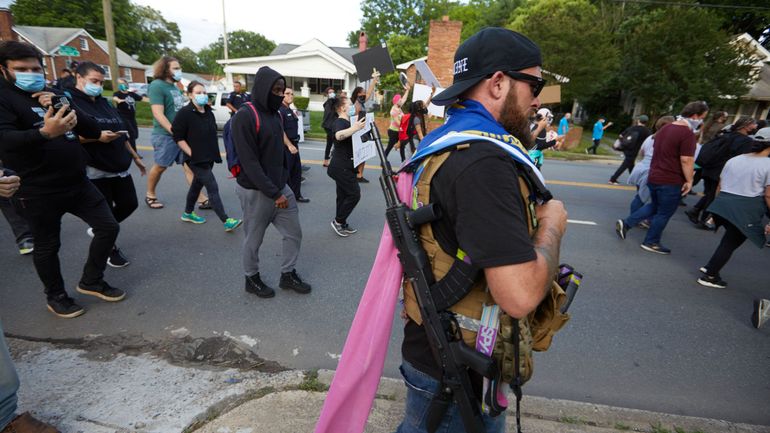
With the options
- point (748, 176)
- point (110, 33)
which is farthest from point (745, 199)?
point (110, 33)

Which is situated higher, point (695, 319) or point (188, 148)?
point (188, 148)

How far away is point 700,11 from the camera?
19016 millimetres

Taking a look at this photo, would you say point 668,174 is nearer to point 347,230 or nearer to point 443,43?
point 347,230

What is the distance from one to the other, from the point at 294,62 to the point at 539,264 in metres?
33.2

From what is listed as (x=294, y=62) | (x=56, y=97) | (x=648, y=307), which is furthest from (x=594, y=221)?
(x=294, y=62)

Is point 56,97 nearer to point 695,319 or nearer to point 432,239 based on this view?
point 432,239

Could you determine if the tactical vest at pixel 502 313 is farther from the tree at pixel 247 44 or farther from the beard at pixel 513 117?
the tree at pixel 247 44

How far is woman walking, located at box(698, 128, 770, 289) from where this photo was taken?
3881 millimetres

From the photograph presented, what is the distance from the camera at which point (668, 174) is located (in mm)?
4945

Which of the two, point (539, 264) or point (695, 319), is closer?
point (539, 264)

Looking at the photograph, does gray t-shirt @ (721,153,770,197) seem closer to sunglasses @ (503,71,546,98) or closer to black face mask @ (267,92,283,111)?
sunglasses @ (503,71,546,98)

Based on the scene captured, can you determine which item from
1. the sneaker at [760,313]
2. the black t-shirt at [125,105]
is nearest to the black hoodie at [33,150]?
the black t-shirt at [125,105]

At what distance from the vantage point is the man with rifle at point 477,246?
1100mm

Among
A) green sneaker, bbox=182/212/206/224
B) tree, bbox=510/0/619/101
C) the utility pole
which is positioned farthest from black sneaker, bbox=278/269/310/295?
tree, bbox=510/0/619/101
